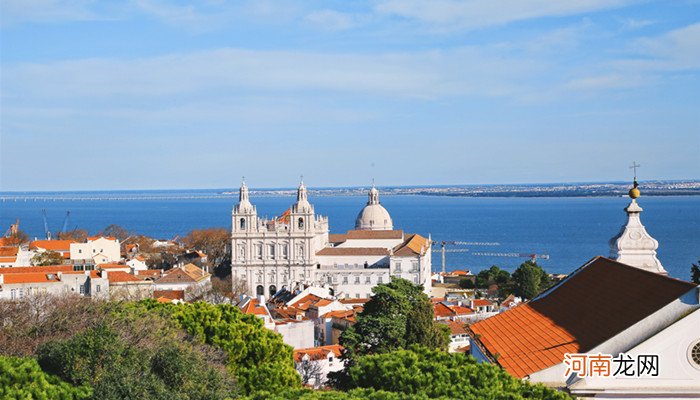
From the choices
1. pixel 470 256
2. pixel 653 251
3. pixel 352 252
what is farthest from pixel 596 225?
pixel 653 251

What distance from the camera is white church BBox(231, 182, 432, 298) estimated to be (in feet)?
188

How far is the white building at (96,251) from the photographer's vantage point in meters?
59.2

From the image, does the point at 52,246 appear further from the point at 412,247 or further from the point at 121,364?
the point at 121,364

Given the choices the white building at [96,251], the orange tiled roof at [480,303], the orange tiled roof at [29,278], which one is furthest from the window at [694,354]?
the white building at [96,251]

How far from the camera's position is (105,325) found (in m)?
14.2

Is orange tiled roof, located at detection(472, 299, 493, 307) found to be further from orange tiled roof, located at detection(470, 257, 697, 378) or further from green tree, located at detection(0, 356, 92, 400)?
green tree, located at detection(0, 356, 92, 400)

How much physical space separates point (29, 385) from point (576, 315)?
9651 mm

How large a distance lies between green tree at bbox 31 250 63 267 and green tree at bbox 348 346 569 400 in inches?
1816

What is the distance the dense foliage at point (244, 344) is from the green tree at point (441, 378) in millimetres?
5219

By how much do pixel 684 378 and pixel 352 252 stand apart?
46919mm

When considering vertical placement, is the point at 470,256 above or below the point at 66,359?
below

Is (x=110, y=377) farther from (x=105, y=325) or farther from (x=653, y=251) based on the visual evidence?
(x=653, y=251)

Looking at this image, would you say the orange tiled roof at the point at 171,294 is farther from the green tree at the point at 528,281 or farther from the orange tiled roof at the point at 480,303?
the green tree at the point at 528,281

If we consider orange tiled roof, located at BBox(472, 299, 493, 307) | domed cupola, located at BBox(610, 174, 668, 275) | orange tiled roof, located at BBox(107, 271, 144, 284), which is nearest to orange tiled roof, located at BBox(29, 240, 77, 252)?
orange tiled roof, located at BBox(107, 271, 144, 284)
